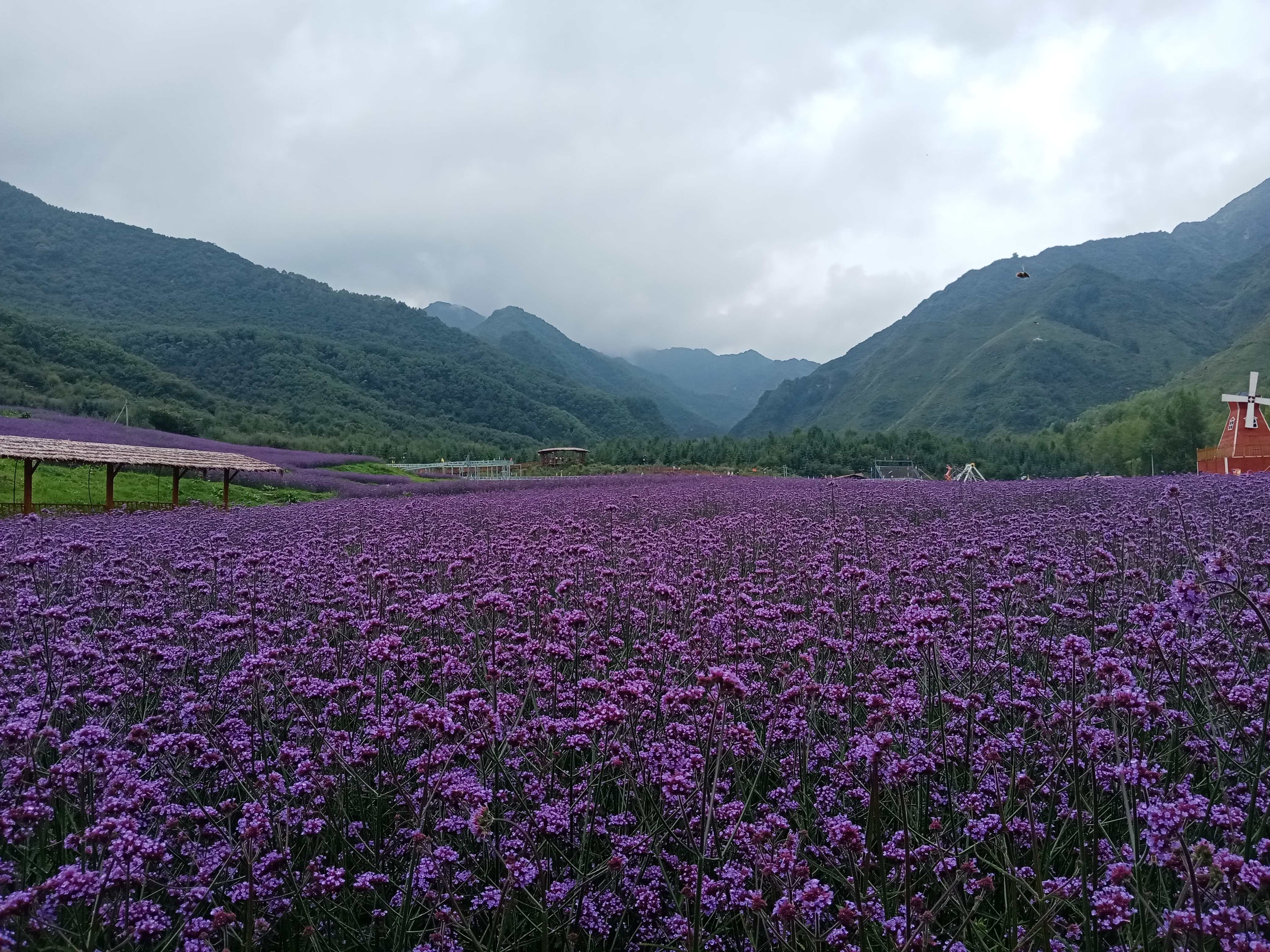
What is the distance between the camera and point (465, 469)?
46.8 m

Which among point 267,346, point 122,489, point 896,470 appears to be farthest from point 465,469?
point 267,346

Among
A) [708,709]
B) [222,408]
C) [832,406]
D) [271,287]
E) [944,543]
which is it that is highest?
[271,287]

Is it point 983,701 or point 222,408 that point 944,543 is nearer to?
point 983,701

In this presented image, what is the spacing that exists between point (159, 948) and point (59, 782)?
705mm

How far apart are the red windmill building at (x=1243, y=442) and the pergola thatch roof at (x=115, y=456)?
3843 centimetres

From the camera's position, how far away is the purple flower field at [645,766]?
2.13 metres

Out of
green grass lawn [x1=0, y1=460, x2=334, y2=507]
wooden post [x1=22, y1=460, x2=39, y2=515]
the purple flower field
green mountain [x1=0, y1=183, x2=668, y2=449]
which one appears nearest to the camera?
the purple flower field

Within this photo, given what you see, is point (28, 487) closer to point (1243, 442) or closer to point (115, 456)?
point (115, 456)

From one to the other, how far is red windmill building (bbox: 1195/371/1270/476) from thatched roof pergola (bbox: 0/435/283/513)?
38.4 metres

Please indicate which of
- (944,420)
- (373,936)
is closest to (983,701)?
(373,936)

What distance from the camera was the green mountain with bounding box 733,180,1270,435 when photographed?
9988cm

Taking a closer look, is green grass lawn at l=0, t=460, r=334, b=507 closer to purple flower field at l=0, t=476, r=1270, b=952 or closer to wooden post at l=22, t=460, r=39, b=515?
wooden post at l=22, t=460, r=39, b=515

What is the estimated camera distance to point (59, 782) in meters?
2.47

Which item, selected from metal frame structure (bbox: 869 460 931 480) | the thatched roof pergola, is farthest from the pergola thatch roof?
metal frame structure (bbox: 869 460 931 480)
